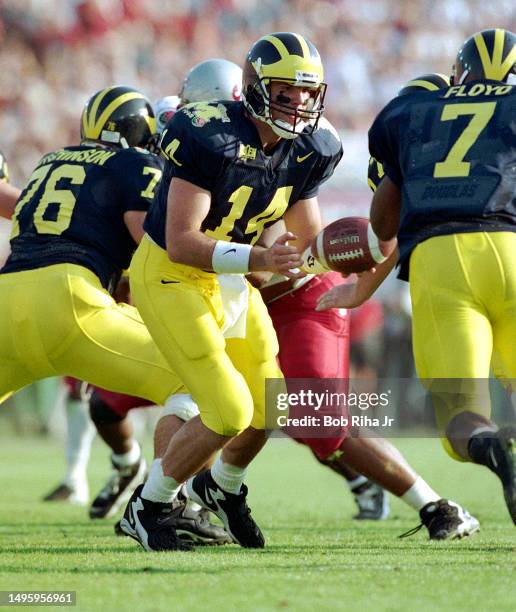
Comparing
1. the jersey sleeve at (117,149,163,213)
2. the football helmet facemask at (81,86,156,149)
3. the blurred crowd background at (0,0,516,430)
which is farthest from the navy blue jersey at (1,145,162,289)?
the blurred crowd background at (0,0,516,430)

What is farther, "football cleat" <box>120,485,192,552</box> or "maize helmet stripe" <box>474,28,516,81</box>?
"football cleat" <box>120,485,192,552</box>

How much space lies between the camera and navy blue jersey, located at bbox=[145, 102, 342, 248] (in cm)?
415

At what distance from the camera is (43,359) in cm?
462

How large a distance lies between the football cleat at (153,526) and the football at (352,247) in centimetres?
110

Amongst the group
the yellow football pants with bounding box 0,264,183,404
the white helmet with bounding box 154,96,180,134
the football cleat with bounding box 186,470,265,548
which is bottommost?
the football cleat with bounding box 186,470,265,548

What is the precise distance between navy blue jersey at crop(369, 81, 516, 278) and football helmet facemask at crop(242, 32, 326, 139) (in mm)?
436

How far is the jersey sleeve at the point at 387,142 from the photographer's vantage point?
4082 mm

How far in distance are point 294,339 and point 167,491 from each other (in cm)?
121

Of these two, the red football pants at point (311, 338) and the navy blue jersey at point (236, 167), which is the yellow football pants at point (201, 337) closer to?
the navy blue jersey at point (236, 167)

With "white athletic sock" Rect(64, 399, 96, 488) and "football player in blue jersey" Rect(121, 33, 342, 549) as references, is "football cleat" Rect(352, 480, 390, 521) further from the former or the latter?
"white athletic sock" Rect(64, 399, 96, 488)

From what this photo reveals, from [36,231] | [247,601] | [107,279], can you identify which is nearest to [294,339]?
[107,279]

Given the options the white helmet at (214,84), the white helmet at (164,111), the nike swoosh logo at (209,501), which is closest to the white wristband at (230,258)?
the nike swoosh logo at (209,501)

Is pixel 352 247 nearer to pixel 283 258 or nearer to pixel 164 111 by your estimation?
pixel 283 258

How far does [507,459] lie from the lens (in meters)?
3.52
